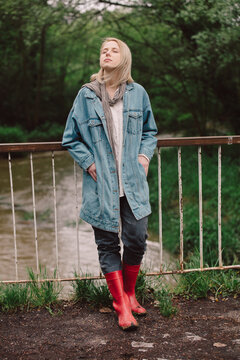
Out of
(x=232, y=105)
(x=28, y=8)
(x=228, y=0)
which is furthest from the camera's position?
(x=232, y=105)

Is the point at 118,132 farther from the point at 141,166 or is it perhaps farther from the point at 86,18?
the point at 86,18

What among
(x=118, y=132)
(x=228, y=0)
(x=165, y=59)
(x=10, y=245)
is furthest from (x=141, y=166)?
(x=165, y=59)

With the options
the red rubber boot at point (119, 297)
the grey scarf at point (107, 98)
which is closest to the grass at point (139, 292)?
the red rubber boot at point (119, 297)

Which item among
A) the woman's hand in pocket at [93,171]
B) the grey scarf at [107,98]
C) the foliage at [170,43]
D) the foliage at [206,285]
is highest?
the foliage at [170,43]

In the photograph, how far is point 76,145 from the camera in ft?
9.65

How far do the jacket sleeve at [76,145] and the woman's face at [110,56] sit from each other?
0.94 feet

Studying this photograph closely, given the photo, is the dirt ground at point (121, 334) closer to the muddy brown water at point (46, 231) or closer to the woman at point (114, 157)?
the woman at point (114, 157)

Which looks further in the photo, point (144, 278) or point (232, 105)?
point (232, 105)

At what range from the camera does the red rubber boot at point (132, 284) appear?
10.1 feet

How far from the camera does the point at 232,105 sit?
421 inches

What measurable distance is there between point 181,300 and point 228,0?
190 inches

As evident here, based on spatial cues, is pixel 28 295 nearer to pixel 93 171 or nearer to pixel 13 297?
pixel 13 297

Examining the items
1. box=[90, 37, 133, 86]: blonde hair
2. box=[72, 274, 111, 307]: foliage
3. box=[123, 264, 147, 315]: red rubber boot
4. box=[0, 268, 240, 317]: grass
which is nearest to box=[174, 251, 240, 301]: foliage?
box=[0, 268, 240, 317]: grass

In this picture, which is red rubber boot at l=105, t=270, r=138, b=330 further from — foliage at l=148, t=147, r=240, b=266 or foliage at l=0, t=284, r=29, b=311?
foliage at l=148, t=147, r=240, b=266
